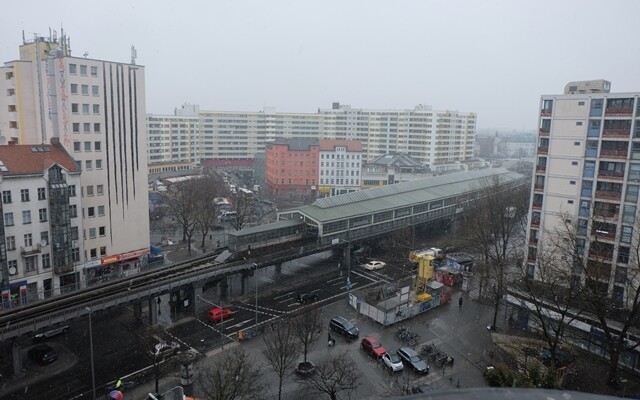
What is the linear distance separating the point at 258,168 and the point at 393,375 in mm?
58226

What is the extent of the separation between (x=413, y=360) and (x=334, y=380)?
15.4 feet

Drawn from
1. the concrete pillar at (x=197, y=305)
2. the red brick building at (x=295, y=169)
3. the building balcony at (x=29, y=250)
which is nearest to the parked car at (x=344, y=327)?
the concrete pillar at (x=197, y=305)

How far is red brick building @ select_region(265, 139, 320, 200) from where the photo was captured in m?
66.0

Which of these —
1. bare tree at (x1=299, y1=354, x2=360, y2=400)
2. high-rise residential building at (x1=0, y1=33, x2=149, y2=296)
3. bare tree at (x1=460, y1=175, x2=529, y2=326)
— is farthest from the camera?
high-rise residential building at (x1=0, y1=33, x2=149, y2=296)

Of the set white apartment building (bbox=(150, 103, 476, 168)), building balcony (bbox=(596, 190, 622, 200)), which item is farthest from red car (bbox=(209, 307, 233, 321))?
white apartment building (bbox=(150, 103, 476, 168))

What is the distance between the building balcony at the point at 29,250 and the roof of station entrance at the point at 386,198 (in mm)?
16118

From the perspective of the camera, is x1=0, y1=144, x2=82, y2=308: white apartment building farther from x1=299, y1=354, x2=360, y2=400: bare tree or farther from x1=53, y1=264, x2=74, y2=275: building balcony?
x1=299, y1=354, x2=360, y2=400: bare tree

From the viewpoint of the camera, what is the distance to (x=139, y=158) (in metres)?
32.5

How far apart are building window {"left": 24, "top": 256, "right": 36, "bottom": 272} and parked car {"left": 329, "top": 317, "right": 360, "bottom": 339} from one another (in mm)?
16392

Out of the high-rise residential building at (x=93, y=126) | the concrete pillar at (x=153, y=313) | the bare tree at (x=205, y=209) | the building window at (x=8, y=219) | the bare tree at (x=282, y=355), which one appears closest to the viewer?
the bare tree at (x=282, y=355)

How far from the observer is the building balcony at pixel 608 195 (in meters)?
23.9

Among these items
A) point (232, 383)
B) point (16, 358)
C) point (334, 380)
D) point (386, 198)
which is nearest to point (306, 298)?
point (334, 380)

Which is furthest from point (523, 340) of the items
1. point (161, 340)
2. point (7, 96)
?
point (7, 96)

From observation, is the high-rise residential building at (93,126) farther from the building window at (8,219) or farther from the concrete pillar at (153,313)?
the concrete pillar at (153,313)
